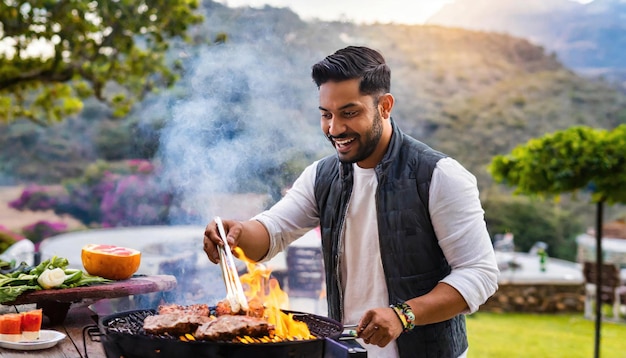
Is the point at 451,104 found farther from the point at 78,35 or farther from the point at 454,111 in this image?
the point at 78,35

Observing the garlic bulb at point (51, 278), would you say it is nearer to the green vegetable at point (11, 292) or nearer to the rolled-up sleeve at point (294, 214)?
the green vegetable at point (11, 292)

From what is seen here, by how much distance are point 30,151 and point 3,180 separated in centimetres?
82

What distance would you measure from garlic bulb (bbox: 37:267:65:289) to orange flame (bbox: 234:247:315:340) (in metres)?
0.70

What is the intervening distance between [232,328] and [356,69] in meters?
1.01

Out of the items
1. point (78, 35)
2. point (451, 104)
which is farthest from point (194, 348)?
point (451, 104)

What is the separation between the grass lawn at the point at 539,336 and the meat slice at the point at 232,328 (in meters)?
6.72

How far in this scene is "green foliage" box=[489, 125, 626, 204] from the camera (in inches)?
233

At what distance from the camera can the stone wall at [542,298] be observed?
1052cm

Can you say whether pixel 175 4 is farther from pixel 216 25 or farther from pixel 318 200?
pixel 318 200

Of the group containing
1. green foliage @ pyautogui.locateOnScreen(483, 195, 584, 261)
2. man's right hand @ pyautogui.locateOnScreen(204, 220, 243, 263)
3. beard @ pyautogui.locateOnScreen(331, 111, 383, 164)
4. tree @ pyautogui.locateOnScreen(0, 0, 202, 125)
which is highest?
tree @ pyautogui.locateOnScreen(0, 0, 202, 125)

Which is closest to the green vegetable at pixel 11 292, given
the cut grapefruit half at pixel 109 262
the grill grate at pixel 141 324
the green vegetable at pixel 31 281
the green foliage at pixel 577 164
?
the green vegetable at pixel 31 281

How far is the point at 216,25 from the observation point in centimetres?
913

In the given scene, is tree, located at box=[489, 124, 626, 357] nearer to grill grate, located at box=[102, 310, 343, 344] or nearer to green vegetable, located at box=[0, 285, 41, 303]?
grill grate, located at box=[102, 310, 343, 344]

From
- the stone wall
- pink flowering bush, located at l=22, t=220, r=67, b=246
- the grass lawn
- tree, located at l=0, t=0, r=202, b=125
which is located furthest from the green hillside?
the grass lawn
